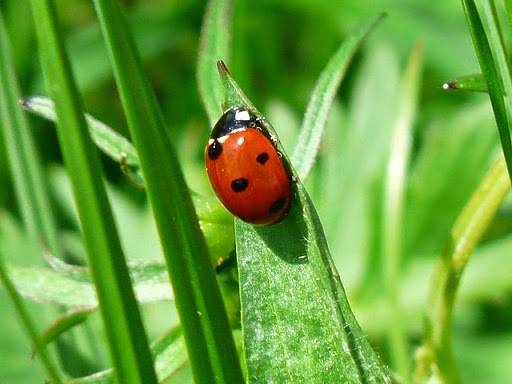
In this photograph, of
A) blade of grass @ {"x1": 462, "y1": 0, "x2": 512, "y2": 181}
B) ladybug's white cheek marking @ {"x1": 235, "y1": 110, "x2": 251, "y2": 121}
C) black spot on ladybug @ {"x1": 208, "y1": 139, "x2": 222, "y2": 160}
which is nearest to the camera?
blade of grass @ {"x1": 462, "y1": 0, "x2": 512, "y2": 181}

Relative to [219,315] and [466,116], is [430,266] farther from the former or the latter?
[219,315]

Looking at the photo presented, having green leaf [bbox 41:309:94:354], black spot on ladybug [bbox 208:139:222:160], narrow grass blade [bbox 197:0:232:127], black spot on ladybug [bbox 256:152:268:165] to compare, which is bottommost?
green leaf [bbox 41:309:94:354]

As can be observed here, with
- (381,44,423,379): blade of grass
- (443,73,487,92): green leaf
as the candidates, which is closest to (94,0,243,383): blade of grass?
(443,73,487,92): green leaf

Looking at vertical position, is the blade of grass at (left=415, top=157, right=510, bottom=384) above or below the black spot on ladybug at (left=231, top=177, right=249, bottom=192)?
below

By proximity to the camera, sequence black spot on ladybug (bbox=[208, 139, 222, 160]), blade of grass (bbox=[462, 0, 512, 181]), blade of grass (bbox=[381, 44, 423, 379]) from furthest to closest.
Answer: blade of grass (bbox=[381, 44, 423, 379]) → black spot on ladybug (bbox=[208, 139, 222, 160]) → blade of grass (bbox=[462, 0, 512, 181])

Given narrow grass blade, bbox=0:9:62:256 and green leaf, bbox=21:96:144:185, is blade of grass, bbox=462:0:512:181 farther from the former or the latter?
narrow grass blade, bbox=0:9:62:256

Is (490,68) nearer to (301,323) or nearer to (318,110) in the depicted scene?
(318,110)

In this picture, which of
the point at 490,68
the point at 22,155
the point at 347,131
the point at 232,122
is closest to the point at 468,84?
the point at 490,68
